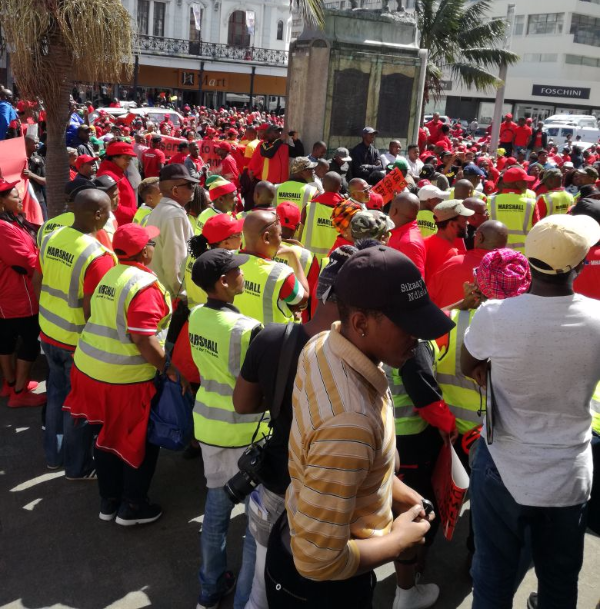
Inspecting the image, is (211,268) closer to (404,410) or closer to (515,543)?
A: (404,410)

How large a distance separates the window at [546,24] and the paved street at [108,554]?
56.7 m

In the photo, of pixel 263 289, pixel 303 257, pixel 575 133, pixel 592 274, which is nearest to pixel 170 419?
pixel 263 289

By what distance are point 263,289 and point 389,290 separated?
2.22 metres

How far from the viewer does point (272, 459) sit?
270cm

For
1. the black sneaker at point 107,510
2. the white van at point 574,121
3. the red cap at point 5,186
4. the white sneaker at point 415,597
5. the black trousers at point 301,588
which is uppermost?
the white van at point 574,121

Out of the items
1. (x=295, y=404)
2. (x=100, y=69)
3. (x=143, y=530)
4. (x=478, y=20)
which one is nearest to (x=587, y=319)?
(x=295, y=404)

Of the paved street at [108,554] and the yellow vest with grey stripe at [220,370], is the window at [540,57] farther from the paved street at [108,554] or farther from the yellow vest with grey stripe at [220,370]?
the yellow vest with grey stripe at [220,370]

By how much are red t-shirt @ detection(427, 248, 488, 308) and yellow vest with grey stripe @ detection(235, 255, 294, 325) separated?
1081 millimetres

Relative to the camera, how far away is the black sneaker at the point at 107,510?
428cm

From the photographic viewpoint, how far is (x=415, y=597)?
3.54 meters

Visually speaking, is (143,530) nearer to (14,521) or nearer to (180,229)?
(14,521)

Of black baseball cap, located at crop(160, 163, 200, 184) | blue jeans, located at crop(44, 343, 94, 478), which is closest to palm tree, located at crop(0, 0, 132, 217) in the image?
black baseball cap, located at crop(160, 163, 200, 184)

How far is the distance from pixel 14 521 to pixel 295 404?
303cm

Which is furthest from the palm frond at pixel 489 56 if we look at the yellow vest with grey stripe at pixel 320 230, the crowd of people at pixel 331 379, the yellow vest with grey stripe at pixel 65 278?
the yellow vest with grey stripe at pixel 65 278
